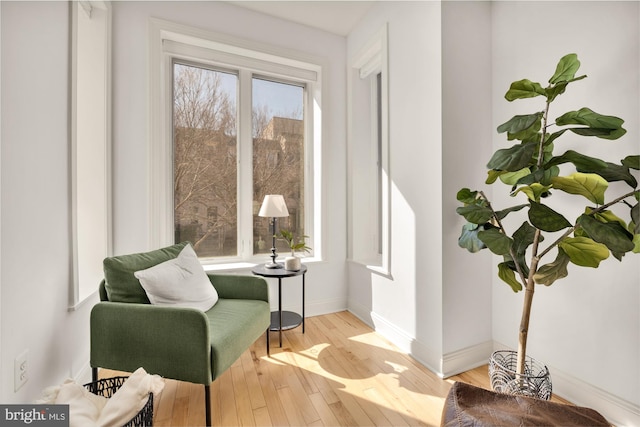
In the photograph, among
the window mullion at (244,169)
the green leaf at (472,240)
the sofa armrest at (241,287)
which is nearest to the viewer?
the green leaf at (472,240)

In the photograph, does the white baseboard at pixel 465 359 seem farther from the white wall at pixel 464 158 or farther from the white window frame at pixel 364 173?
the white window frame at pixel 364 173

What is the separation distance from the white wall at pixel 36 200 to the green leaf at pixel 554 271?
2.34 meters

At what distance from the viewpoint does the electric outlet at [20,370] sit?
4.03 feet

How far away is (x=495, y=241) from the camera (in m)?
1.42

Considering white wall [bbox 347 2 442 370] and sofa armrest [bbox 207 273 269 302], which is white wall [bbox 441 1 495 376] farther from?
sofa armrest [bbox 207 273 269 302]

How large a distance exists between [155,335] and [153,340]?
0.10 ft

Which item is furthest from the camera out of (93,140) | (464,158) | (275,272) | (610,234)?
(275,272)

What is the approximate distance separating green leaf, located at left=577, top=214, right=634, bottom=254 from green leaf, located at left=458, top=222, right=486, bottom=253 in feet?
1.43

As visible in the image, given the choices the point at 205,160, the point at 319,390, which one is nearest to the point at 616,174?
the point at 319,390

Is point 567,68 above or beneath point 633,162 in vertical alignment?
above

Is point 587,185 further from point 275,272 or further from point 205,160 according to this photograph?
point 205,160

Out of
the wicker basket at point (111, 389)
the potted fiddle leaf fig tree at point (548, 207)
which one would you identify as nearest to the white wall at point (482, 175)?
the potted fiddle leaf fig tree at point (548, 207)

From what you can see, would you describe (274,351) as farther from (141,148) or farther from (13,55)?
(13,55)

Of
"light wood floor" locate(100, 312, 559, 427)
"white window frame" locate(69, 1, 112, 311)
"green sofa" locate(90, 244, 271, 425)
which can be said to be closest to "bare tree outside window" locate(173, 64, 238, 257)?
"white window frame" locate(69, 1, 112, 311)
